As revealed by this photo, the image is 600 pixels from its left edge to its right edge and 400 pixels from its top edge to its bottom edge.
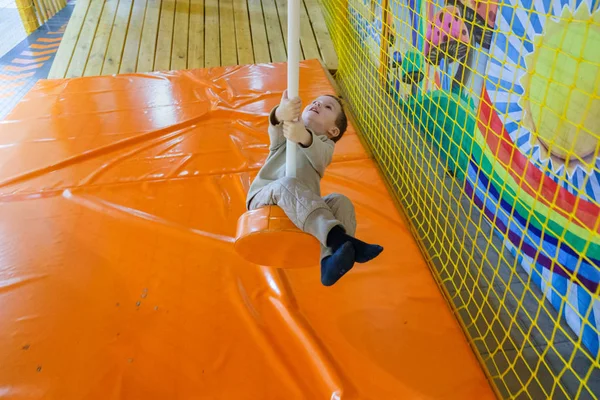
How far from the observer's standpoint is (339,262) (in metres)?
1.27

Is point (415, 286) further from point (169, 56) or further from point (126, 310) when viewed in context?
point (169, 56)

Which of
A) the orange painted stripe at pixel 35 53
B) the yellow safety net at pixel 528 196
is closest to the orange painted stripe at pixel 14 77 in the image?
the orange painted stripe at pixel 35 53

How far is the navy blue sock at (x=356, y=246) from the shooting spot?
51.4 inches

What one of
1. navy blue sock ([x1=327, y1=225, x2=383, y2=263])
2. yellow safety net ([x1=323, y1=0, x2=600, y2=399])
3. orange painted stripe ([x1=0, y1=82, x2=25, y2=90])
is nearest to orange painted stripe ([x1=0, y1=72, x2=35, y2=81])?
orange painted stripe ([x1=0, y1=82, x2=25, y2=90])

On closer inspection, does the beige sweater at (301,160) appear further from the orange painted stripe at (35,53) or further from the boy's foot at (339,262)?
the orange painted stripe at (35,53)

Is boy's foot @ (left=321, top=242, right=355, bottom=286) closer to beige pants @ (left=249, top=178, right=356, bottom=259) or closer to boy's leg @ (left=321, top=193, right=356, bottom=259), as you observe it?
beige pants @ (left=249, top=178, right=356, bottom=259)

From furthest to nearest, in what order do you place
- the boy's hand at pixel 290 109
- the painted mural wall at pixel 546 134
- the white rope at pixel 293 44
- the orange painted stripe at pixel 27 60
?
the orange painted stripe at pixel 27 60 < the painted mural wall at pixel 546 134 < the boy's hand at pixel 290 109 < the white rope at pixel 293 44

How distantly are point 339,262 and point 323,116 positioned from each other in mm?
632

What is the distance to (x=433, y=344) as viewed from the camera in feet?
4.67

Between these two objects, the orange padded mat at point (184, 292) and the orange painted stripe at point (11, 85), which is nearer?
the orange padded mat at point (184, 292)

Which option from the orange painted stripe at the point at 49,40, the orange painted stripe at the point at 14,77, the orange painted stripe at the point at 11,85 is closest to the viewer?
the orange painted stripe at the point at 11,85

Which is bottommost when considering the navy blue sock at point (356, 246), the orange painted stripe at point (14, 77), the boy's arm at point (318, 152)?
the orange painted stripe at point (14, 77)

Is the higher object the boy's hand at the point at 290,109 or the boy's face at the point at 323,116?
the boy's hand at the point at 290,109

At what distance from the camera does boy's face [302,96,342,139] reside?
1659mm
